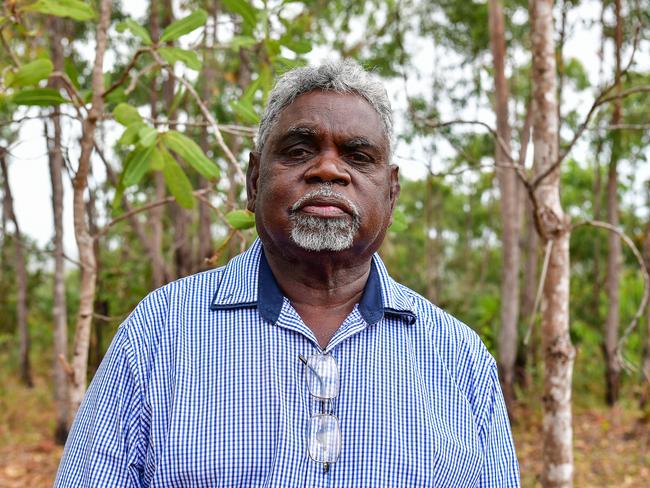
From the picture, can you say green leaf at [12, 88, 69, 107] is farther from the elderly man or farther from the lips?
the lips

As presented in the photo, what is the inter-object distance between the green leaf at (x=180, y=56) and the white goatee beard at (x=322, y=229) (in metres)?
1.12

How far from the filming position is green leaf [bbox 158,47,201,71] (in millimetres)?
2355

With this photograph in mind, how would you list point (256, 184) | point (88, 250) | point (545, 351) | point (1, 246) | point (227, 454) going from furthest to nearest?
1. point (1, 246)
2. point (545, 351)
3. point (88, 250)
4. point (256, 184)
5. point (227, 454)

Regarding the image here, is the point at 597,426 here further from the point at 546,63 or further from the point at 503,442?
the point at 503,442

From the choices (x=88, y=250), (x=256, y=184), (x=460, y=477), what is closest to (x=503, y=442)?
(x=460, y=477)

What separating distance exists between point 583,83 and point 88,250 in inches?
392

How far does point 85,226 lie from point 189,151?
1.66ft

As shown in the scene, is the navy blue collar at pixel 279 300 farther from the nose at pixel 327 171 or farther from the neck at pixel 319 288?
the nose at pixel 327 171

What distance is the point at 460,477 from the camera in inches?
58.7

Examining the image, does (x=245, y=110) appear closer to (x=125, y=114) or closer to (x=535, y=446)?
(x=125, y=114)

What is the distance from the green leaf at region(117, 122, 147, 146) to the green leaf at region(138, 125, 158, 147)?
0.03m

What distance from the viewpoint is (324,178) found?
1.49 m

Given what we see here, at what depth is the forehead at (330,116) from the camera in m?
1.52

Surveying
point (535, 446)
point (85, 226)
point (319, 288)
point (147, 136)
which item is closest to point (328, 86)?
point (319, 288)
